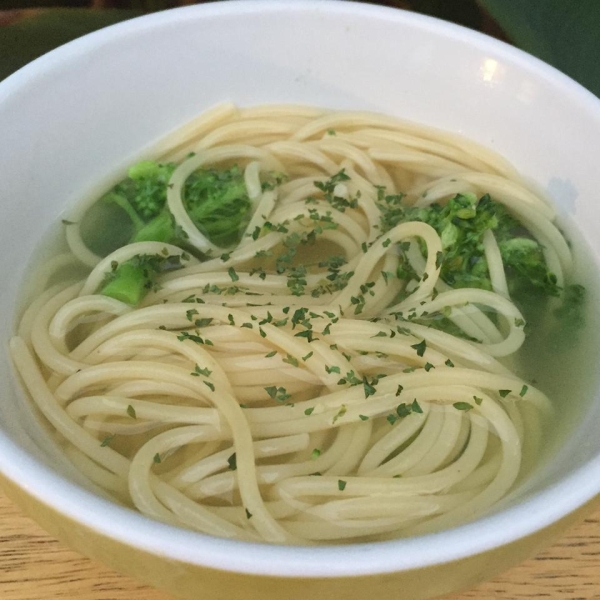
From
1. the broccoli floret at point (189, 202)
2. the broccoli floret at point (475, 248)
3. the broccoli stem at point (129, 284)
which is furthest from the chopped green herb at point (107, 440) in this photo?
the broccoli floret at point (475, 248)

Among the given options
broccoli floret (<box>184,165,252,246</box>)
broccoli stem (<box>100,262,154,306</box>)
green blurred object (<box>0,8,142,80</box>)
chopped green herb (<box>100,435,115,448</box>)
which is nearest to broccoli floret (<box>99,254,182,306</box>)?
broccoli stem (<box>100,262,154,306</box>)

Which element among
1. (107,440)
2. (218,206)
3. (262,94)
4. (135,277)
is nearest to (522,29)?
(262,94)

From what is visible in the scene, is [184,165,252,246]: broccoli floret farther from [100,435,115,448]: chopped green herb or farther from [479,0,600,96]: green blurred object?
[479,0,600,96]: green blurred object

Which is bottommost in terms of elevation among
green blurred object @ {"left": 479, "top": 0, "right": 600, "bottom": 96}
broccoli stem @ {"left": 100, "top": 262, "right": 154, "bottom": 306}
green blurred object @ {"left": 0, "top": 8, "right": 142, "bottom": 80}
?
broccoli stem @ {"left": 100, "top": 262, "right": 154, "bottom": 306}

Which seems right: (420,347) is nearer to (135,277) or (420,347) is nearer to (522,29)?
(135,277)

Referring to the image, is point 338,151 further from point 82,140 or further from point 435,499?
point 435,499

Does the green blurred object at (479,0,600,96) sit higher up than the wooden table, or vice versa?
the green blurred object at (479,0,600,96)

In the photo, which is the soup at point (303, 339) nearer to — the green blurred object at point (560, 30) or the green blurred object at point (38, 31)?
the green blurred object at point (560, 30)
